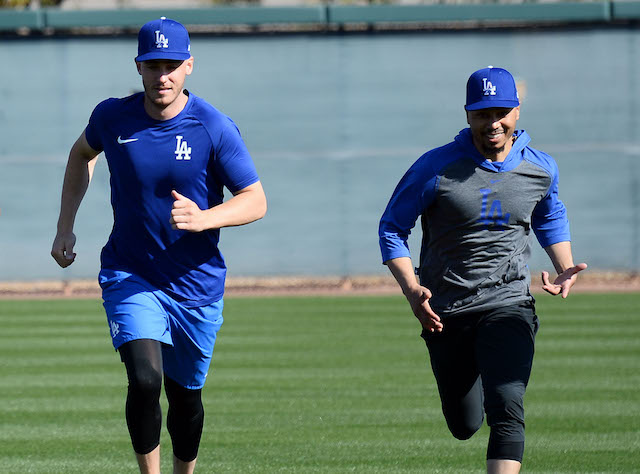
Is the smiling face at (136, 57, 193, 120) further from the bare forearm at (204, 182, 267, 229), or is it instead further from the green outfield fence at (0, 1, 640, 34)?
the green outfield fence at (0, 1, 640, 34)

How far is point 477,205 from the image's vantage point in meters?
6.40

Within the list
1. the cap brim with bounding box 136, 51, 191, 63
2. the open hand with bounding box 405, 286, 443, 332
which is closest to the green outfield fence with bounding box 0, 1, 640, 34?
the cap brim with bounding box 136, 51, 191, 63

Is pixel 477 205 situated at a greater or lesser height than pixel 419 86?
greater

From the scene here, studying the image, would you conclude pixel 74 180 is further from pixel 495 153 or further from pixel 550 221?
pixel 550 221

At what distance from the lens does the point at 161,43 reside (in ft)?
20.5

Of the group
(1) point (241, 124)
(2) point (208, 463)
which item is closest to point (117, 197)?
(2) point (208, 463)

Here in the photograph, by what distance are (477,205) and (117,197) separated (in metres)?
1.83

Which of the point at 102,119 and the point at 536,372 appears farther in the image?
the point at 536,372

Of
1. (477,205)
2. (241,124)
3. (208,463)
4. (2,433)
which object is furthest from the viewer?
(241,124)

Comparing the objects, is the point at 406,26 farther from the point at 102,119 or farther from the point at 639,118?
the point at 102,119

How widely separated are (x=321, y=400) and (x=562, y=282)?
426 cm

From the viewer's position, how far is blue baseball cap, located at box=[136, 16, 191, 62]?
6.24 metres

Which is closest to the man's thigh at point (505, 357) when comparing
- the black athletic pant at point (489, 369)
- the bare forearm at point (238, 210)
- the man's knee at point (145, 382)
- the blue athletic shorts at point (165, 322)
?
the black athletic pant at point (489, 369)

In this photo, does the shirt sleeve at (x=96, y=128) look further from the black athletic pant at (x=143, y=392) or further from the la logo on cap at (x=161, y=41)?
the black athletic pant at (x=143, y=392)
